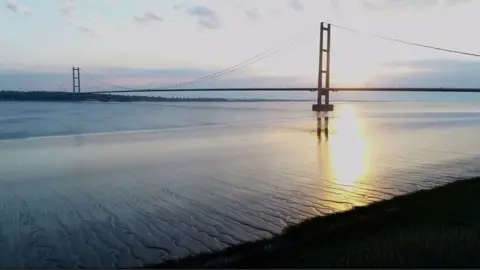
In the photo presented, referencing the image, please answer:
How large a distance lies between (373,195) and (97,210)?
4325 mm

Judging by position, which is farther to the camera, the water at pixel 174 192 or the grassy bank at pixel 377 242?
the water at pixel 174 192

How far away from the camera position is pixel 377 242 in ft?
14.7

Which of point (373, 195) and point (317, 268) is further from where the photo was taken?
point (373, 195)

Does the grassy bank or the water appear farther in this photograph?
the water

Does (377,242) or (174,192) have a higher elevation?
(377,242)

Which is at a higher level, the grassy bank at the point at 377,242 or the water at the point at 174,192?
the grassy bank at the point at 377,242

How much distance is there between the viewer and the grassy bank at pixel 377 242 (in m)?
3.84

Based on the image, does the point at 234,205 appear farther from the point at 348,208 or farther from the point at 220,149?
the point at 220,149

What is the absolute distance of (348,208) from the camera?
661 cm

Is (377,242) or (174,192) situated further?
(174,192)

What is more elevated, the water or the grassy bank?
the grassy bank

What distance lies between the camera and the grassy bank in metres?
3.84

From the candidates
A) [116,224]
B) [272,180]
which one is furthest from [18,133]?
[116,224]

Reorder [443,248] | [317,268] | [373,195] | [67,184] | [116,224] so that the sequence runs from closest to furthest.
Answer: [317,268], [443,248], [116,224], [373,195], [67,184]
